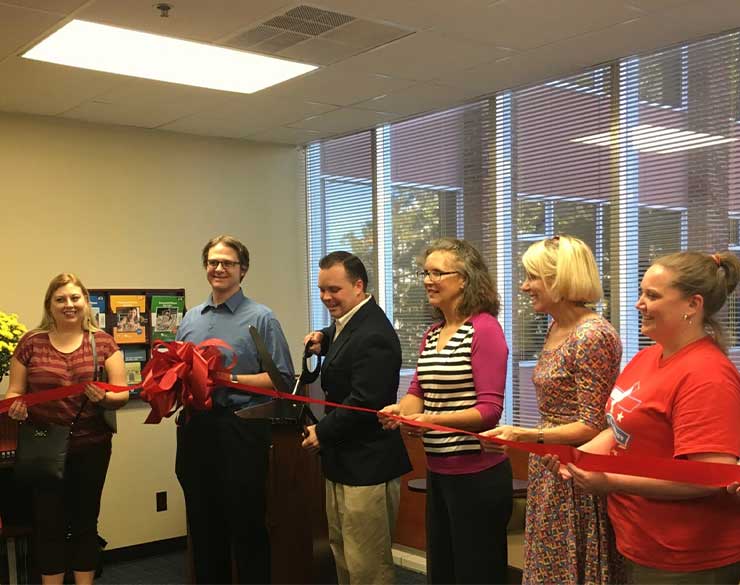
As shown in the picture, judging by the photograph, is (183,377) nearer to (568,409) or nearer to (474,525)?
(474,525)

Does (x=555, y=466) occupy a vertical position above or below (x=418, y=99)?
below

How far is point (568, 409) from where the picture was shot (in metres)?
2.50

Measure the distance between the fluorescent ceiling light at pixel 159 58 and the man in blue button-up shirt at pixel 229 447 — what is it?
92cm

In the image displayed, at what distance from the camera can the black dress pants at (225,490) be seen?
3.53m

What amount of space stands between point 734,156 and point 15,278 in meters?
4.03

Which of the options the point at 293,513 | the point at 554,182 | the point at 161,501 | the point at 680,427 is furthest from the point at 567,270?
the point at 161,501

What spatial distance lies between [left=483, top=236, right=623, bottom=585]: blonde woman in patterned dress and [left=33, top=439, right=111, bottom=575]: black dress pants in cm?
223

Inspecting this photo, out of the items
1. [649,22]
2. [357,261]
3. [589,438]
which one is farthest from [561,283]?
[649,22]

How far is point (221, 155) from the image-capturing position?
5.76 meters

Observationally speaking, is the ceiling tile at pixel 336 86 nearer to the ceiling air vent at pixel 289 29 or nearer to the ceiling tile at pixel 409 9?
the ceiling air vent at pixel 289 29

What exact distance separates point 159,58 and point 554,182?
218 cm

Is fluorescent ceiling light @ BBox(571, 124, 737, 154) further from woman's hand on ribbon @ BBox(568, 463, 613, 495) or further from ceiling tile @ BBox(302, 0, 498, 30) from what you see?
woman's hand on ribbon @ BBox(568, 463, 613, 495)

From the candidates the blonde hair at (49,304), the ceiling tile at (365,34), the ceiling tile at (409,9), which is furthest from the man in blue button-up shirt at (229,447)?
the ceiling tile at (409,9)

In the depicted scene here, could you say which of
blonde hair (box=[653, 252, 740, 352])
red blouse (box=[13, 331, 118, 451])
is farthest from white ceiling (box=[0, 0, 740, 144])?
blonde hair (box=[653, 252, 740, 352])
